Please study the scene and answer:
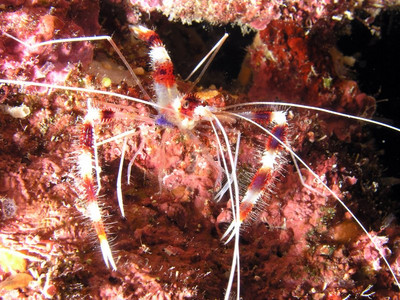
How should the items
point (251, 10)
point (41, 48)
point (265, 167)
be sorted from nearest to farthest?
point (41, 48) → point (265, 167) → point (251, 10)

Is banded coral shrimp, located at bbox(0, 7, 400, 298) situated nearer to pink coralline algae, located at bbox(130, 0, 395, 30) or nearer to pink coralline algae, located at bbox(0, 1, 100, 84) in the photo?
pink coralline algae, located at bbox(0, 1, 100, 84)

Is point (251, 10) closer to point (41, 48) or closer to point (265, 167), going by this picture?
point (265, 167)

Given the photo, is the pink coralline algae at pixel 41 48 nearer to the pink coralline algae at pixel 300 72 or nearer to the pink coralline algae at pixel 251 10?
the pink coralline algae at pixel 251 10

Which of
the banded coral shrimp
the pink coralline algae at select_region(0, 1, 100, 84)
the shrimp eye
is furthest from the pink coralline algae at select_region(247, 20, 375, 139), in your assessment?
the pink coralline algae at select_region(0, 1, 100, 84)

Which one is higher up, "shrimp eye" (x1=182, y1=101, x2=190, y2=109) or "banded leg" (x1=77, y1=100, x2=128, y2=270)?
"shrimp eye" (x1=182, y1=101, x2=190, y2=109)

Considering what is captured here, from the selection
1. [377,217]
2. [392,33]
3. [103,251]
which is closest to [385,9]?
[392,33]

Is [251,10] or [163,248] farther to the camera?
[251,10]

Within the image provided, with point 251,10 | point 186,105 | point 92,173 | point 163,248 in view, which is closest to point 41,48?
point 92,173

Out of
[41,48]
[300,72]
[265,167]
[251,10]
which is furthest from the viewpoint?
[300,72]

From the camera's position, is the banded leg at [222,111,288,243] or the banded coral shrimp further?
the banded leg at [222,111,288,243]

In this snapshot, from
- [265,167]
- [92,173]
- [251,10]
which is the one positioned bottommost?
[92,173]

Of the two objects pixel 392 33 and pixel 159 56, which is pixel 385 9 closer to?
pixel 392 33
